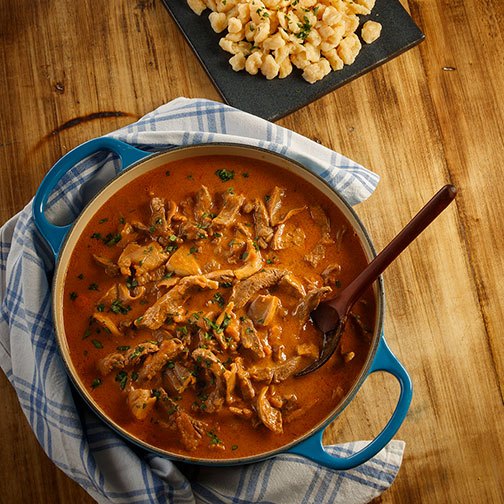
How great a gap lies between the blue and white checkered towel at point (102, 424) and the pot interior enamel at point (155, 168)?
174mm

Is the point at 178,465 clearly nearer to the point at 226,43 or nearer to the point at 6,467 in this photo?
the point at 6,467

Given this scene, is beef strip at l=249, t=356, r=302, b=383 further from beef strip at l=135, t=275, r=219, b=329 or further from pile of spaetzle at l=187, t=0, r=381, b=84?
pile of spaetzle at l=187, t=0, r=381, b=84

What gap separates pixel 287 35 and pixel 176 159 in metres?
0.91

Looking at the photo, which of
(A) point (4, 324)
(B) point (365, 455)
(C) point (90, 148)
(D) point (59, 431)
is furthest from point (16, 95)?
(B) point (365, 455)

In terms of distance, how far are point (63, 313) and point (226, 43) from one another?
1.49 meters

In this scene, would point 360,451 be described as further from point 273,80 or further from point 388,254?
point 273,80

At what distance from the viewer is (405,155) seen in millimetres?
3725

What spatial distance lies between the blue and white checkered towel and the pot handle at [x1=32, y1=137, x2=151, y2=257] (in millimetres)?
121

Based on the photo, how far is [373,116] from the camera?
3750 mm

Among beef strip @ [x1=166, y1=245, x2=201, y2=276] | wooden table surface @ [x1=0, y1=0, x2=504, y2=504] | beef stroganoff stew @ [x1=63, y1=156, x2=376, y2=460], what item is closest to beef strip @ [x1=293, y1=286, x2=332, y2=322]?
beef stroganoff stew @ [x1=63, y1=156, x2=376, y2=460]

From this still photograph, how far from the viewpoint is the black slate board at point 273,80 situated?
3.70 m

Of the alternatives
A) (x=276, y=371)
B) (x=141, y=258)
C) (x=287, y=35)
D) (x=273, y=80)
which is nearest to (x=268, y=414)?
(x=276, y=371)

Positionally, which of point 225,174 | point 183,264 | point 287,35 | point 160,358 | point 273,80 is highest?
point 287,35

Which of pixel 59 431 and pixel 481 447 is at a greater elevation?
pixel 59 431
